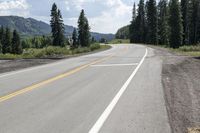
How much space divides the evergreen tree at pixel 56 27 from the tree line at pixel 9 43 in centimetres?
2669

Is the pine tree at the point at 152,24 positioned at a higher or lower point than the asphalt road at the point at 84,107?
higher

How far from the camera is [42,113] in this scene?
29.0 ft

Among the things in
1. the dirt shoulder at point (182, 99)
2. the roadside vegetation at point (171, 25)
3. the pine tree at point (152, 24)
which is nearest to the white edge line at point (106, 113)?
the dirt shoulder at point (182, 99)

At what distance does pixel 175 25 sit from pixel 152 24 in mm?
21979

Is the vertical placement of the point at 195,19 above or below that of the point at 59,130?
above

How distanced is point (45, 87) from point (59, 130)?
621cm

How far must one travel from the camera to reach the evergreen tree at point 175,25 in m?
84.2

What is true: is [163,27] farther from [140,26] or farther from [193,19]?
[140,26]

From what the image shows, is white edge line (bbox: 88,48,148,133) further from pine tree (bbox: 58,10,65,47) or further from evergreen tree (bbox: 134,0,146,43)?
evergreen tree (bbox: 134,0,146,43)

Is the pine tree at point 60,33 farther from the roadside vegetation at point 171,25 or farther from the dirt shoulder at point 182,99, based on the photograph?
the dirt shoulder at point 182,99

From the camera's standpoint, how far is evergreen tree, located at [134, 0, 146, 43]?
119 metres

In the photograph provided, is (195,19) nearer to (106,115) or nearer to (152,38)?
(152,38)

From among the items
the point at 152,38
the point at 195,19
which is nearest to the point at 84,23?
the point at 152,38

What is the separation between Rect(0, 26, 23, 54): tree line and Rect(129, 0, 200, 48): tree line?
39.8 m
